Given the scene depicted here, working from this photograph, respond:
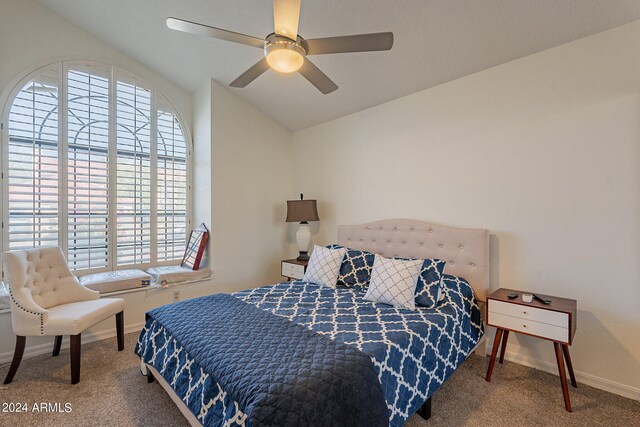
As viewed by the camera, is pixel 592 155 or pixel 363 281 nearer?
pixel 592 155

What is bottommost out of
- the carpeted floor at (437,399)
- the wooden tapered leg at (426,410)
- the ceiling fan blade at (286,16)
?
the carpeted floor at (437,399)

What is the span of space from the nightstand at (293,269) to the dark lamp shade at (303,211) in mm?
557

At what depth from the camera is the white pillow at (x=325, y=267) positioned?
9.70 ft

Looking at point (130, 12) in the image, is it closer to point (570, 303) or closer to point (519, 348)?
point (570, 303)

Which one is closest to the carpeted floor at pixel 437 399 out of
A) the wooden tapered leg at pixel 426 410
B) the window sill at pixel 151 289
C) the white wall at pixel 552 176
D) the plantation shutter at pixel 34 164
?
the wooden tapered leg at pixel 426 410

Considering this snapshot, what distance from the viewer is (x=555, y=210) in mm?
→ 2375

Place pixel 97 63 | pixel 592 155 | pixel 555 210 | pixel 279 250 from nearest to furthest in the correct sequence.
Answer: pixel 592 155, pixel 555 210, pixel 97 63, pixel 279 250

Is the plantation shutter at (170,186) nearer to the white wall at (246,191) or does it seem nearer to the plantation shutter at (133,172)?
the plantation shutter at (133,172)

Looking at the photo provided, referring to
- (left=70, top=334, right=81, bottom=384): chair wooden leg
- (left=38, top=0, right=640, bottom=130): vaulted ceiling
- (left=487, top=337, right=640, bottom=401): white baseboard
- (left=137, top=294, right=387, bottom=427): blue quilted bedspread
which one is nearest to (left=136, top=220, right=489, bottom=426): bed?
(left=137, top=294, right=387, bottom=427): blue quilted bedspread

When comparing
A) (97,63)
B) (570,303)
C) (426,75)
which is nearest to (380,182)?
(426,75)

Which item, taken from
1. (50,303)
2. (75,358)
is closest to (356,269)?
(75,358)

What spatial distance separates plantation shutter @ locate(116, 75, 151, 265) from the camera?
346 cm

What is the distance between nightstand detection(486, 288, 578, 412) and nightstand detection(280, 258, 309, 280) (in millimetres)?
2076

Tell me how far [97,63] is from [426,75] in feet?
11.5
